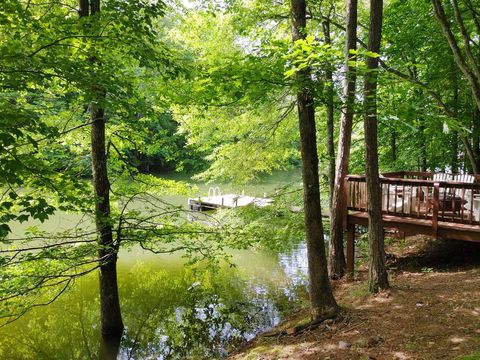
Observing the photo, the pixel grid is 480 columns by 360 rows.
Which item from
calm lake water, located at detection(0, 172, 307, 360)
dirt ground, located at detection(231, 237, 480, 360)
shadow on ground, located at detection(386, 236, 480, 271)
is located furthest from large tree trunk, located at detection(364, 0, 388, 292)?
calm lake water, located at detection(0, 172, 307, 360)

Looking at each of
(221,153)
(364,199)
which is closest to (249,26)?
(221,153)

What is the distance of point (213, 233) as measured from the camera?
714 centimetres

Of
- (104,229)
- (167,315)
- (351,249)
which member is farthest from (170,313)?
(351,249)

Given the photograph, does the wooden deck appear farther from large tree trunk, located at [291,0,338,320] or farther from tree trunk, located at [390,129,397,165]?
tree trunk, located at [390,129,397,165]

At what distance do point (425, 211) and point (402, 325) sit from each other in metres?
4.19

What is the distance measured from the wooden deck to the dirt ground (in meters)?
0.93

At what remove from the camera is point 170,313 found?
9.05 metres

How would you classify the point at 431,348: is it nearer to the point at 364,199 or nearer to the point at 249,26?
the point at 364,199

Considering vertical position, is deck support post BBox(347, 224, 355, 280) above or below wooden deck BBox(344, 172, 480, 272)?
below

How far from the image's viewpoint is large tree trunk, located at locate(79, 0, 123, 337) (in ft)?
20.1

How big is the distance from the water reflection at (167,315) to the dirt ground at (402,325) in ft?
5.97

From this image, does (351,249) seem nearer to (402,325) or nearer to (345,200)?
(345,200)

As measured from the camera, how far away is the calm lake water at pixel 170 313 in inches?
293

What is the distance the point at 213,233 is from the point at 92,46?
158 inches
